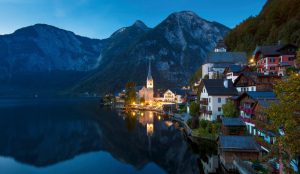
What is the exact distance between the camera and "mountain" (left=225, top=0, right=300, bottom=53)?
97188 mm

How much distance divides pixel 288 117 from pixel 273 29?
10521 cm

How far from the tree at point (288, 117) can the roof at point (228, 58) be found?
9217cm

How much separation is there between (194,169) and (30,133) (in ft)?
214

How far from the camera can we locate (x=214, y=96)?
65.4 meters

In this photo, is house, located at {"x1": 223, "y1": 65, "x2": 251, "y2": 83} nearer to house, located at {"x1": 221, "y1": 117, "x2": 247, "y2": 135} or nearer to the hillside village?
the hillside village

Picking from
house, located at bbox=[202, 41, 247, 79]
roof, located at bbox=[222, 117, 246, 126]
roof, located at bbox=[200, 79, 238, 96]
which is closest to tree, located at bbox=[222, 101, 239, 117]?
roof, located at bbox=[222, 117, 246, 126]

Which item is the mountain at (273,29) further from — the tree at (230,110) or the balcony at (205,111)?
the tree at (230,110)

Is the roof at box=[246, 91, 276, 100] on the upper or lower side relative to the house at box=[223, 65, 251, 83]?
lower

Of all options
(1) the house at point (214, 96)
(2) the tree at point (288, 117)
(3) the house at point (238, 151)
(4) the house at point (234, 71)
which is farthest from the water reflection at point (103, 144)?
(2) the tree at point (288, 117)

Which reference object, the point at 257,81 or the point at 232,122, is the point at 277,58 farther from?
the point at 232,122

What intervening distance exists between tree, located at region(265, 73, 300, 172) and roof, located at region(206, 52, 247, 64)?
92.2m

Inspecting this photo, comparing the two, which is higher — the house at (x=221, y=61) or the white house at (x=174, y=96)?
the house at (x=221, y=61)

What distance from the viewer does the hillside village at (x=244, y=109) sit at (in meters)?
35.0

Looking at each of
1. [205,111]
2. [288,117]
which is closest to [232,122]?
[205,111]
